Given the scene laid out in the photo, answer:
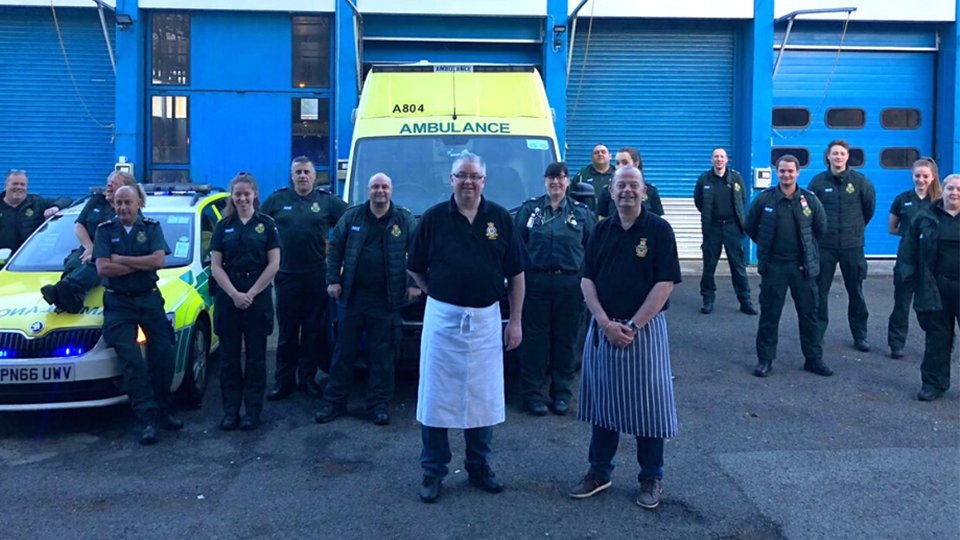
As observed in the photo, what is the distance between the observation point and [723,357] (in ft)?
27.3

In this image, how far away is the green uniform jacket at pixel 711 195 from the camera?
10188mm

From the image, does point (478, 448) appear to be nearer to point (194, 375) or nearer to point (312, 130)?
point (194, 375)

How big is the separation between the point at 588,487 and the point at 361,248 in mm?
2447

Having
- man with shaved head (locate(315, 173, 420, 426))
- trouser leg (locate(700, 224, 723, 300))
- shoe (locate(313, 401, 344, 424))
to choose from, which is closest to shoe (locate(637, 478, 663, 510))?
man with shaved head (locate(315, 173, 420, 426))

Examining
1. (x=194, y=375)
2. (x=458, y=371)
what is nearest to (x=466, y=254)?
(x=458, y=371)

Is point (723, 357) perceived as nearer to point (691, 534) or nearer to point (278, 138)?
point (691, 534)

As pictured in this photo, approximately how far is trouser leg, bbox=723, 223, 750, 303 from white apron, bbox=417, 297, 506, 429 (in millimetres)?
6127

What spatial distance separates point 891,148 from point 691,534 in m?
12.1

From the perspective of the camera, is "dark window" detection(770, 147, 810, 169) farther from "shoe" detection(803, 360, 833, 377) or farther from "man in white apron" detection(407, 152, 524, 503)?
"man in white apron" detection(407, 152, 524, 503)

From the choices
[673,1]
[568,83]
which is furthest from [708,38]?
[568,83]

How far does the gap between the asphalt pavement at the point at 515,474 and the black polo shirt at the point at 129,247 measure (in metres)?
1.11

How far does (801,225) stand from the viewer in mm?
7465

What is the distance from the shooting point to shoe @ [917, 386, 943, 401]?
686 centimetres

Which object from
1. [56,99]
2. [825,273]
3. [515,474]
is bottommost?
[515,474]
